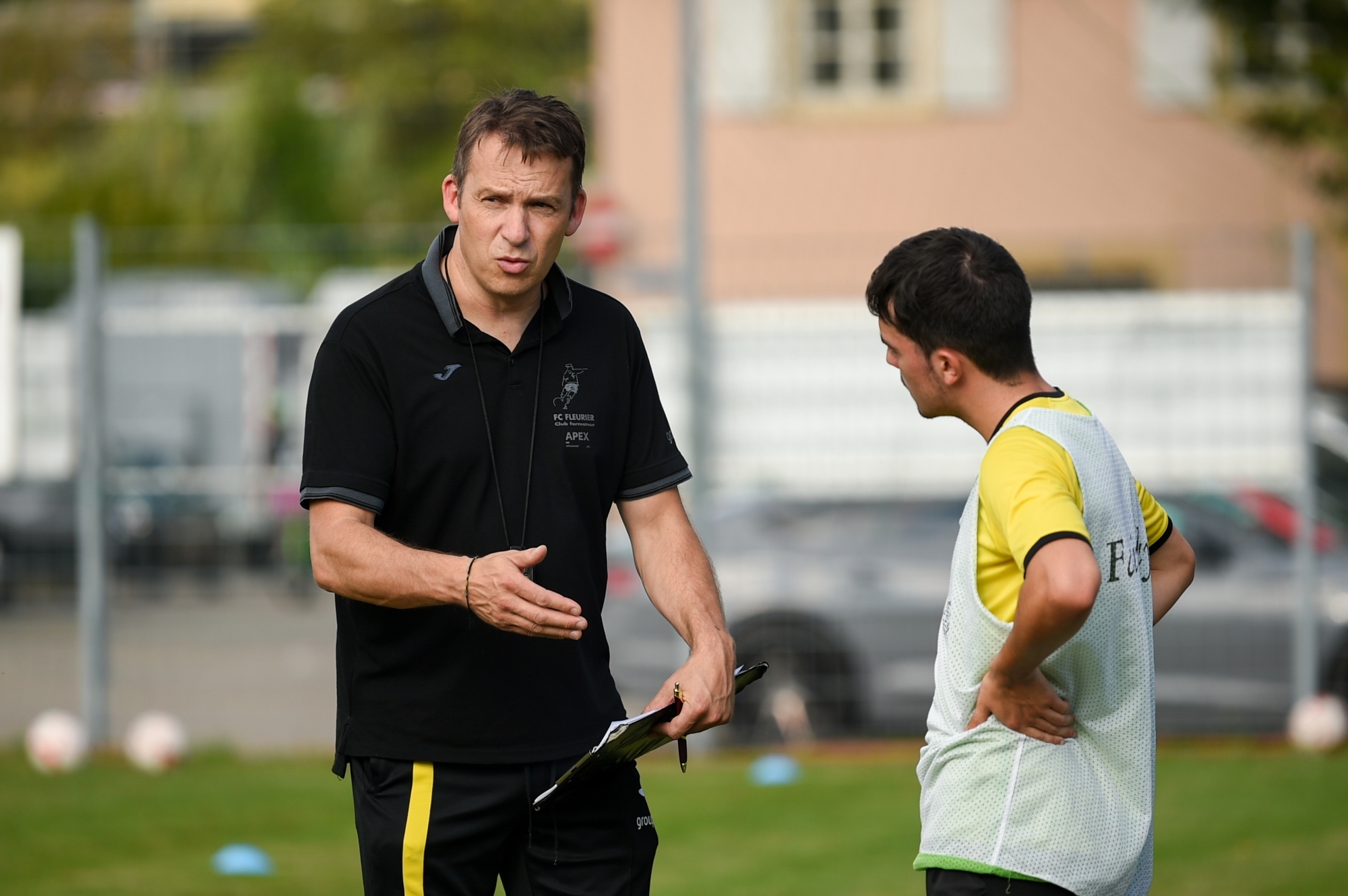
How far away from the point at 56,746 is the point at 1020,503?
24.1ft

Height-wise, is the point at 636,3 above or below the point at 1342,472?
above

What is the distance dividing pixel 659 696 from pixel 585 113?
79.1 feet

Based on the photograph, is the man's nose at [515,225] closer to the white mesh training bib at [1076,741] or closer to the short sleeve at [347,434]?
the short sleeve at [347,434]

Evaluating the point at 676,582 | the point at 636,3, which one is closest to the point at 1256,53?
the point at 636,3

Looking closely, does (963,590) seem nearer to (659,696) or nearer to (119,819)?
(659,696)

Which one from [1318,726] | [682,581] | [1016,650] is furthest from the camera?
[1318,726]

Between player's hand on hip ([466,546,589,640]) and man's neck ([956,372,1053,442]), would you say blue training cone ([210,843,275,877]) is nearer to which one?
player's hand on hip ([466,546,589,640])

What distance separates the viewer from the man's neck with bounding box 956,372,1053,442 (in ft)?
10.0

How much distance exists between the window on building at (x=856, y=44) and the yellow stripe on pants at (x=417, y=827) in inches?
634

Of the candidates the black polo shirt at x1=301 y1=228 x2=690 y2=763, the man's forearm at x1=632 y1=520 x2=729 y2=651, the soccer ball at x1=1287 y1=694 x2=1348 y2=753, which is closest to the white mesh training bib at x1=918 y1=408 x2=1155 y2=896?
the man's forearm at x1=632 y1=520 x2=729 y2=651

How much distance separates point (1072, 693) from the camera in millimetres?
2994

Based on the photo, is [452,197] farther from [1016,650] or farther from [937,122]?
[937,122]

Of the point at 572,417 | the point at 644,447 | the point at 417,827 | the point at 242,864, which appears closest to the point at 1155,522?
the point at 644,447

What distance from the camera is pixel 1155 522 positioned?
3.33m
